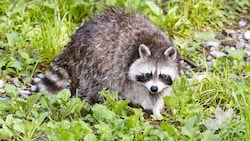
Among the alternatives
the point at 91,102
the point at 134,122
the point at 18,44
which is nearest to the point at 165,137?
the point at 134,122

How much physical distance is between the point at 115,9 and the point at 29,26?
3.80ft

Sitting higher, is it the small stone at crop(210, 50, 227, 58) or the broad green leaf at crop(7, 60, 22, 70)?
the broad green leaf at crop(7, 60, 22, 70)

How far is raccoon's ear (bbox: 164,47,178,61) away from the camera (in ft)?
20.3

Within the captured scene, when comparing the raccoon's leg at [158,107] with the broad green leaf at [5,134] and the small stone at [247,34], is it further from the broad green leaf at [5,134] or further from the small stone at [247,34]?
the small stone at [247,34]

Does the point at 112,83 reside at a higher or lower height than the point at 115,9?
lower

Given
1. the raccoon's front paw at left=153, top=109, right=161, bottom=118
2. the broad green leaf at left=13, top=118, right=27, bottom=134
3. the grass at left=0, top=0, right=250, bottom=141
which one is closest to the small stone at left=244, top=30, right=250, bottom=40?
the grass at left=0, top=0, right=250, bottom=141

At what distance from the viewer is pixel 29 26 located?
751 cm

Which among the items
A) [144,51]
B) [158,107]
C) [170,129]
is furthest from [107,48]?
[170,129]

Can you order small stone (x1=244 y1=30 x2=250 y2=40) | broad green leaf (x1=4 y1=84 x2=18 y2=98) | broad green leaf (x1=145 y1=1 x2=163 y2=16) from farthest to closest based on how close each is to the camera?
small stone (x1=244 y1=30 x2=250 y2=40)
broad green leaf (x1=145 y1=1 x2=163 y2=16)
broad green leaf (x1=4 y1=84 x2=18 y2=98)

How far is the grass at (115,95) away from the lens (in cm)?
539

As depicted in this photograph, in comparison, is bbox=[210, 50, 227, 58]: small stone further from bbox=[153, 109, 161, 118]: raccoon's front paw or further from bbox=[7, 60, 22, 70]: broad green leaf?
bbox=[7, 60, 22, 70]: broad green leaf

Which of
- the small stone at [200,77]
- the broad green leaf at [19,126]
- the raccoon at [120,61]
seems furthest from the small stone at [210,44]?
the broad green leaf at [19,126]

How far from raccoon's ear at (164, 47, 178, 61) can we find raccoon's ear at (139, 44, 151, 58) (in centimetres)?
14

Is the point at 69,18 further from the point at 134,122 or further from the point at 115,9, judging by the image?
the point at 134,122
